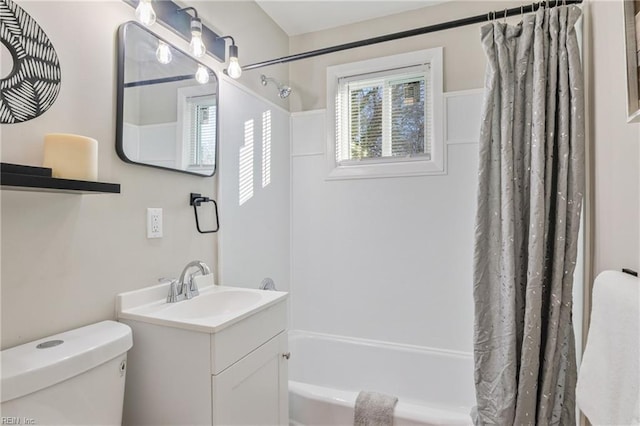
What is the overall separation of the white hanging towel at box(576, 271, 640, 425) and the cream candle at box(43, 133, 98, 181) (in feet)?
4.78

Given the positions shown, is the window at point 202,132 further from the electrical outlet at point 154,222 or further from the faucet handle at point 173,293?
the faucet handle at point 173,293

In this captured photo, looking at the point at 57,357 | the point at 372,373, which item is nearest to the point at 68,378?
the point at 57,357

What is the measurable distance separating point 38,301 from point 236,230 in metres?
1.03

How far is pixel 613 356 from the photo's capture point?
792mm

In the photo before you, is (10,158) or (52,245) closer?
(10,158)

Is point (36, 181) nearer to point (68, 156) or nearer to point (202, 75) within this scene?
point (68, 156)

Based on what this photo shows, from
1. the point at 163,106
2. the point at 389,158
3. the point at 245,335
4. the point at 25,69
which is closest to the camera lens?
the point at 25,69

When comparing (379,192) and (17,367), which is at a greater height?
(379,192)

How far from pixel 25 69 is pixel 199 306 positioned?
102 centimetres

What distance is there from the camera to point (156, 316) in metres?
1.18

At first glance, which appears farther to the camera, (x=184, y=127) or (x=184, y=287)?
(x=184, y=127)

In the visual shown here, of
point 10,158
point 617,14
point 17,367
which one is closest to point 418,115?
point 617,14

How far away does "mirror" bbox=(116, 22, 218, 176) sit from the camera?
1295 mm

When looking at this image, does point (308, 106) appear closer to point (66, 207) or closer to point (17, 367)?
point (66, 207)
